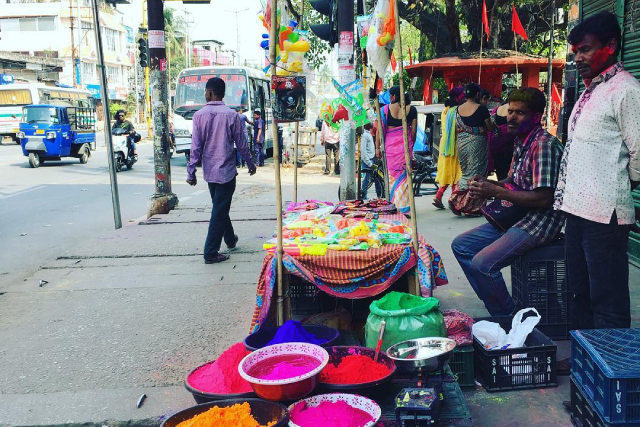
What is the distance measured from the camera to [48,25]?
50.2 meters

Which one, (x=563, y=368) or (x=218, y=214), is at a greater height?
(x=218, y=214)

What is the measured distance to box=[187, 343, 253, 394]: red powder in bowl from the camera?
306cm

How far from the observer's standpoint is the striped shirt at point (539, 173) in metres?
3.70

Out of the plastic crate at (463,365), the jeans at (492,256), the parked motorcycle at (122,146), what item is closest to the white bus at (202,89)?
the parked motorcycle at (122,146)

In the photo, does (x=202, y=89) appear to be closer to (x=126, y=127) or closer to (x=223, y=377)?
(x=126, y=127)

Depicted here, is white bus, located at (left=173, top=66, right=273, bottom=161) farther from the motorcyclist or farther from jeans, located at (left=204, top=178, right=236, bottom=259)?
jeans, located at (left=204, top=178, right=236, bottom=259)

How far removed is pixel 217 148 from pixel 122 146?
41.6 ft

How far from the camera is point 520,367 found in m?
3.44

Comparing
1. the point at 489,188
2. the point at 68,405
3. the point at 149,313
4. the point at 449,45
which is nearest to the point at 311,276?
the point at 489,188

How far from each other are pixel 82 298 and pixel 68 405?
2.20 metres

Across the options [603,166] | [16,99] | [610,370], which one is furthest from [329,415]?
[16,99]

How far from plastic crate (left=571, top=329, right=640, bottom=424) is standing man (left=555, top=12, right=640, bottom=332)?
0.40m

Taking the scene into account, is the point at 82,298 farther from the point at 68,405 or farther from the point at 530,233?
the point at 530,233

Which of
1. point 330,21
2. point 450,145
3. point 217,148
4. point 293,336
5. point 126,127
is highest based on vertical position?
point 330,21
